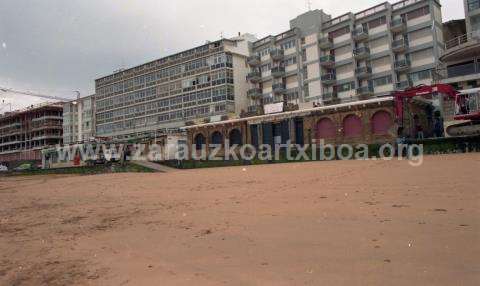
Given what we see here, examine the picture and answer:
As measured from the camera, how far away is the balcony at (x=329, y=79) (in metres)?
61.9

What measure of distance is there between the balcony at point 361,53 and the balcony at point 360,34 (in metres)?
1.51

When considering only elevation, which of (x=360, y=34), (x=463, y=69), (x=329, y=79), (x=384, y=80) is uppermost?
(x=360, y=34)

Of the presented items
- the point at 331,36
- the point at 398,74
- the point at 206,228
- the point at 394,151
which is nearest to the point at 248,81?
the point at 331,36

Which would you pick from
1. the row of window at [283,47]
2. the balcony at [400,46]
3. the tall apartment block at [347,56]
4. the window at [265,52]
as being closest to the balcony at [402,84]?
the tall apartment block at [347,56]

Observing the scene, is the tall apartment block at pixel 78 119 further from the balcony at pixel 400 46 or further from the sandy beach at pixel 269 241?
the sandy beach at pixel 269 241

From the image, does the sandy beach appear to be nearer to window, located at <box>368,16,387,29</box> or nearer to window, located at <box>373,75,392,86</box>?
window, located at <box>373,75,392,86</box>

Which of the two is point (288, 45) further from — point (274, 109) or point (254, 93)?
point (274, 109)

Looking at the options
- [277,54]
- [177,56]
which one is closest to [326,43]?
[277,54]

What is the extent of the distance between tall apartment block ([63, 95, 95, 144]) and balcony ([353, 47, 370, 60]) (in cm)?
6975

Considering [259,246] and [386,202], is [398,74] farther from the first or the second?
[259,246]

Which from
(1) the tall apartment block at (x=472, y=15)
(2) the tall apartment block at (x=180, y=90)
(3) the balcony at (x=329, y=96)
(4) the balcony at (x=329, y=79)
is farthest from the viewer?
(2) the tall apartment block at (x=180, y=90)

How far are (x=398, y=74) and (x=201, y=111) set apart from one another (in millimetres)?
33195

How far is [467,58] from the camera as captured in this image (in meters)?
43.8

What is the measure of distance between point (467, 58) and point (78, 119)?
305ft
